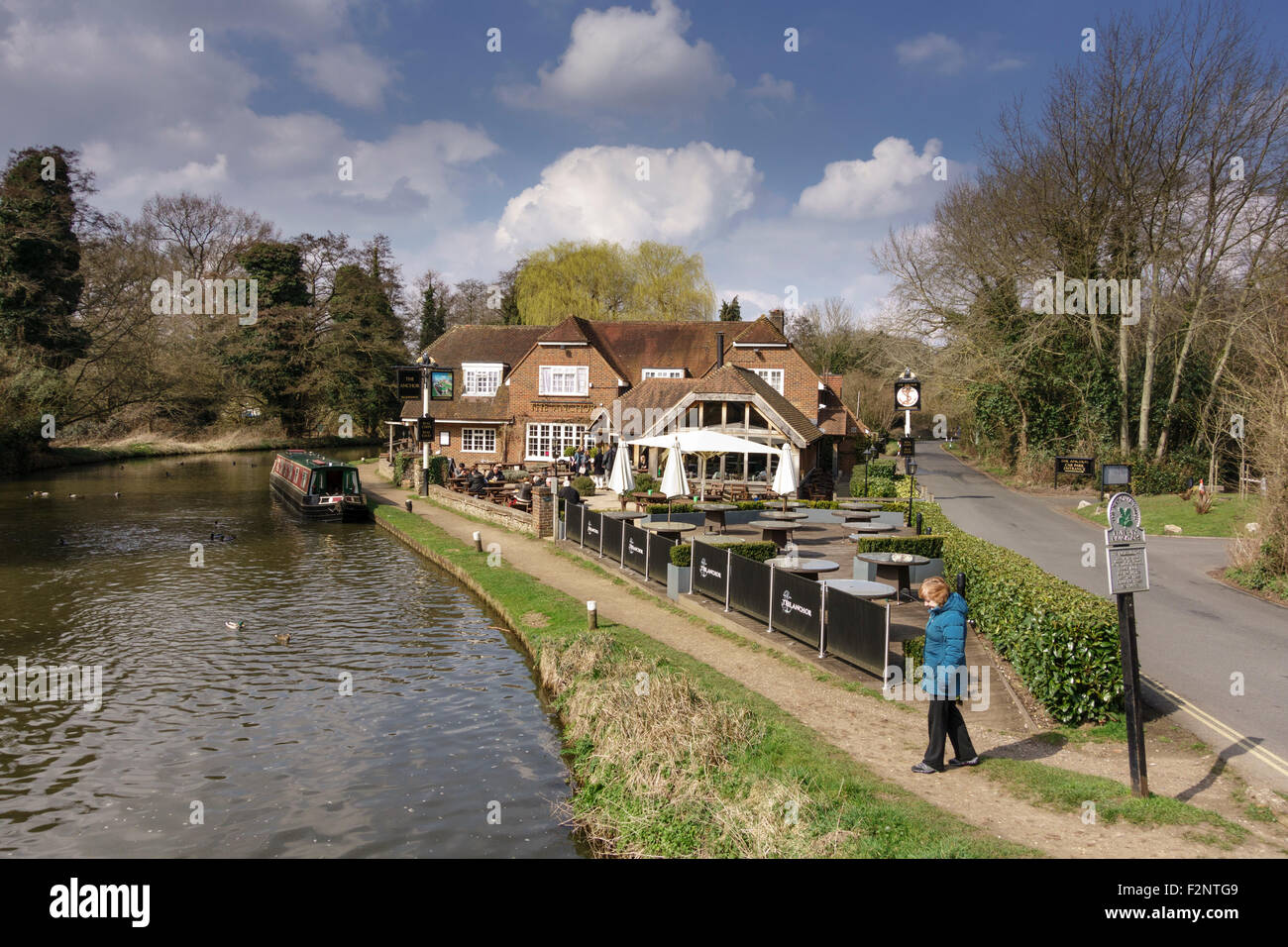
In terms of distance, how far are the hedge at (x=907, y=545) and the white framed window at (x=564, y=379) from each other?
27236mm

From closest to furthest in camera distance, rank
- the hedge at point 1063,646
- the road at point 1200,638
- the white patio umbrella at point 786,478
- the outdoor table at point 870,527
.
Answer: the road at point 1200,638
the hedge at point 1063,646
the outdoor table at point 870,527
the white patio umbrella at point 786,478

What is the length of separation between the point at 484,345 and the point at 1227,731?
42899 millimetres

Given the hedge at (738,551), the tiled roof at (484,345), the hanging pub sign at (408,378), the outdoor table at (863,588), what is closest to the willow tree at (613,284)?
the tiled roof at (484,345)

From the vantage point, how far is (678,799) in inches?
332

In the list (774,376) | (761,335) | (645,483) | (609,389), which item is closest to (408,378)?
(645,483)

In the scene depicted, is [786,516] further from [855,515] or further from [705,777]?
[705,777]

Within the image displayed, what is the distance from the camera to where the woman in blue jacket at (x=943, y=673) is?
8422 mm

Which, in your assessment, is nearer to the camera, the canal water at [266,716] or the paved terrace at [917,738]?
the paved terrace at [917,738]

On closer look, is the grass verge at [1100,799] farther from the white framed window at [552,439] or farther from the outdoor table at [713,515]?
the white framed window at [552,439]

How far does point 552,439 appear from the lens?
43438mm

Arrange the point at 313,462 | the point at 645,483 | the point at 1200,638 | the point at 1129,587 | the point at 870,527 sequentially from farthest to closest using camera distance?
the point at 313,462 → the point at 645,483 → the point at 870,527 → the point at 1200,638 → the point at 1129,587

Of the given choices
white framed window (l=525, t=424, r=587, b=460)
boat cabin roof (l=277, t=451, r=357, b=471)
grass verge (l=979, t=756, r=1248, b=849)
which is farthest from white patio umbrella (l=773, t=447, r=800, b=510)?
white framed window (l=525, t=424, r=587, b=460)
